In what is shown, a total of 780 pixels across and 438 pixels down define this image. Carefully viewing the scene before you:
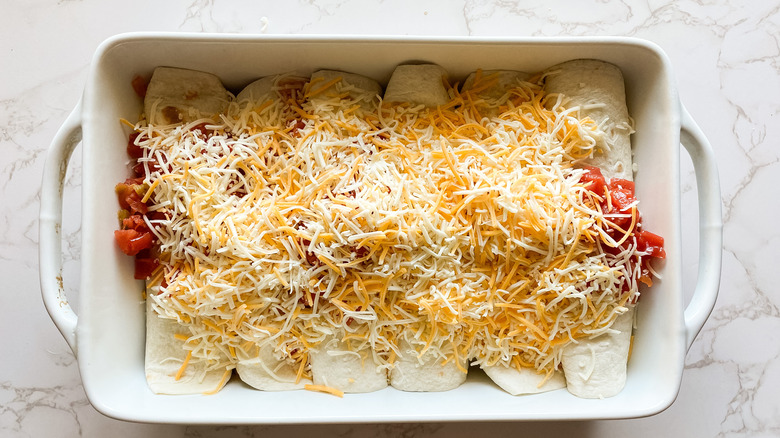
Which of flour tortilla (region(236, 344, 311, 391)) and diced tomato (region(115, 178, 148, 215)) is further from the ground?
diced tomato (region(115, 178, 148, 215))

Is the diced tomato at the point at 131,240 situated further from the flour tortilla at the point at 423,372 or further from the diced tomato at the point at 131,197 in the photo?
the flour tortilla at the point at 423,372

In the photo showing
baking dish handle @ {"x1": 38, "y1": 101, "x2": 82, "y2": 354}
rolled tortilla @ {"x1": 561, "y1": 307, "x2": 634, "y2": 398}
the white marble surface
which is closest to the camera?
baking dish handle @ {"x1": 38, "y1": 101, "x2": 82, "y2": 354}

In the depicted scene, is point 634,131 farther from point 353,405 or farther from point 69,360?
point 69,360

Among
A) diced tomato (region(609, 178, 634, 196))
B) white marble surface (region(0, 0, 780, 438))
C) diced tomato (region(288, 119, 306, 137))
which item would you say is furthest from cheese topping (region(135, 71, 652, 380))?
white marble surface (region(0, 0, 780, 438))

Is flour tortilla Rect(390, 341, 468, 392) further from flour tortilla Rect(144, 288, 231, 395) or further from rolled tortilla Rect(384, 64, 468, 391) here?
flour tortilla Rect(144, 288, 231, 395)

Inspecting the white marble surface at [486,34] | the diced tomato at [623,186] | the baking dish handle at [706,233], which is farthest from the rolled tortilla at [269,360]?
the baking dish handle at [706,233]

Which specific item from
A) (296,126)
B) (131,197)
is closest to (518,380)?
(296,126)

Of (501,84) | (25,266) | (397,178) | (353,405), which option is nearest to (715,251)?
(501,84)
